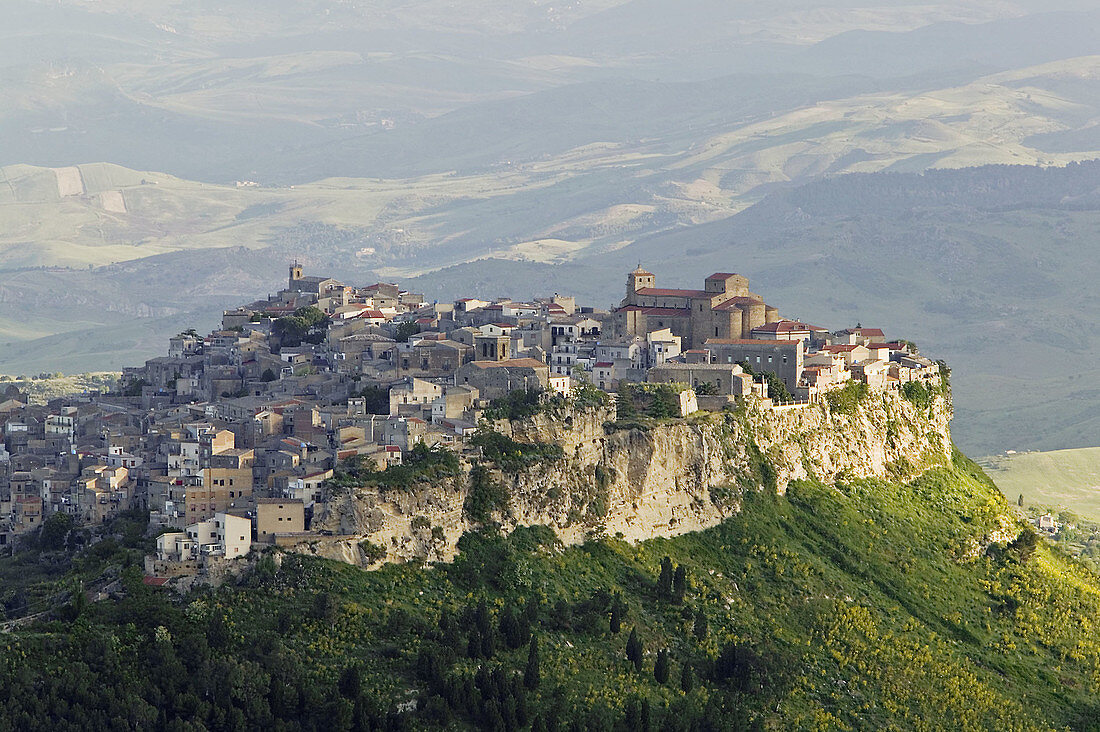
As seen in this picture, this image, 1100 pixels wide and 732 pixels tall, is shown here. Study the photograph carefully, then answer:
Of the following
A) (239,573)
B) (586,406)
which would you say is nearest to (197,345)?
(586,406)

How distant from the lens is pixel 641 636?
7075cm

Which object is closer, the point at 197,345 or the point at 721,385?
the point at 721,385

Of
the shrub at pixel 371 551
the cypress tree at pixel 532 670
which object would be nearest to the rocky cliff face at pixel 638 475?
the shrub at pixel 371 551

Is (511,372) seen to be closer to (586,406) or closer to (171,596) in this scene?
(586,406)

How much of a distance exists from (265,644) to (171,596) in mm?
4164

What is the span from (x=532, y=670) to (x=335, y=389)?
24.0 meters

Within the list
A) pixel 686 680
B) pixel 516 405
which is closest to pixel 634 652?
pixel 686 680

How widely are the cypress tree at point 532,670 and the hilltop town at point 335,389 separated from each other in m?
8.52

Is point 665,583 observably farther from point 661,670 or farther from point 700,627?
point 661,670

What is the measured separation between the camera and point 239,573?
66000 millimetres

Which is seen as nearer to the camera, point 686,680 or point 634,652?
point 634,652

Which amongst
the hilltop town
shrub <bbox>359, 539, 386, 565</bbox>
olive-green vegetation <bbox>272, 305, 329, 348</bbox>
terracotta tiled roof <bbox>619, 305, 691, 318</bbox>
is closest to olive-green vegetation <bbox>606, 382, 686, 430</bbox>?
the hilltop town

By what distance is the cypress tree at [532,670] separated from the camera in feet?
213

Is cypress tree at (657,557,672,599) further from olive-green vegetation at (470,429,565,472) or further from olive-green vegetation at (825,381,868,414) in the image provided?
olive-green vegetation at (825,381,868,414)
